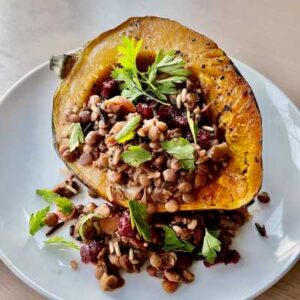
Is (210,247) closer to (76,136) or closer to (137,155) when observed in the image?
(137,155)

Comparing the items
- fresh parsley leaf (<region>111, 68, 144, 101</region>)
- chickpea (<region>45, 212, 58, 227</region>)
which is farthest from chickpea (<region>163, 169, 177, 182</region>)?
chickpea (<region>45, 212, 58, 227</region>)

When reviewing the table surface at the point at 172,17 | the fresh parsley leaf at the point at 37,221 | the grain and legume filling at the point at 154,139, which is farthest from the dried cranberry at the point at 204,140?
the table surface at the point at 172,17

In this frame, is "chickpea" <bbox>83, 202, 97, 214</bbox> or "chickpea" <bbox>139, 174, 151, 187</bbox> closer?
"chickpea" <bbox>139, 174, 151, 187</bbox>

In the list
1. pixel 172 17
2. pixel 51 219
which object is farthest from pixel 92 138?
pixel 172 17

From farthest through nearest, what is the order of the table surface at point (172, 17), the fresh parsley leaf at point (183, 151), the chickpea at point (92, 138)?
the table surface at point (172, 17), the chickpea at point (92, 138), the fresh parsley leaf at point (183, 151)

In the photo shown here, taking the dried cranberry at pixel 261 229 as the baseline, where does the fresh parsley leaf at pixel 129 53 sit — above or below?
above

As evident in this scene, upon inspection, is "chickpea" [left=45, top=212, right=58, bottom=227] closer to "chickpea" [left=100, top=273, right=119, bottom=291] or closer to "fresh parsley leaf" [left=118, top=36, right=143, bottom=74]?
"chickpea" [left=100, top=273, right=119, bottom=291]

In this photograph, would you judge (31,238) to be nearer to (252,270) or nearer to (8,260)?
(8,260)

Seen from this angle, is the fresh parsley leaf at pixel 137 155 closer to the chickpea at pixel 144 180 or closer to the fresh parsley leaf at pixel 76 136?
the chickpea at pixel 144 180
